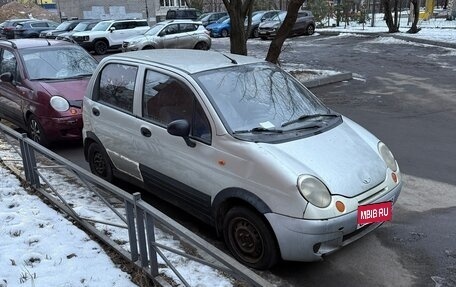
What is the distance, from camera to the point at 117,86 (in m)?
5.20

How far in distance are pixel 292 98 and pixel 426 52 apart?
15.4 meters

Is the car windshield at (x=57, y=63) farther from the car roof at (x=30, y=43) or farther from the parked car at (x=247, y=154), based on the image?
the parked car at (x=247, y=154)

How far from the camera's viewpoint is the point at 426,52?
18.0 meters

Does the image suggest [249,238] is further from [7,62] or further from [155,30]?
[155,30]

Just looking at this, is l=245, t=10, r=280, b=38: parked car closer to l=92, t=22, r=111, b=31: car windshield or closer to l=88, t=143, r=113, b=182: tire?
l=92, t=22, r=111, b=31: car windshield

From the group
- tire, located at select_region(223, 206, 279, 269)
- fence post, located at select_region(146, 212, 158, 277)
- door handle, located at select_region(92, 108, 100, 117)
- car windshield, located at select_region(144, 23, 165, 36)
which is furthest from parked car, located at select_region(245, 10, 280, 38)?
fence post, located at select_region(146, 212, 158, 277)

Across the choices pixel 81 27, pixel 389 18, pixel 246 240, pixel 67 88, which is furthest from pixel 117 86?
pixel 389 18

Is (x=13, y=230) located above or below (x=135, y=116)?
below

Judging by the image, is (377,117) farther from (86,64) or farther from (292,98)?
(86,64)

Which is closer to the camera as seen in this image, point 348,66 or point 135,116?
point 135,116

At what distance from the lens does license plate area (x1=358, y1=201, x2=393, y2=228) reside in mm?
3607

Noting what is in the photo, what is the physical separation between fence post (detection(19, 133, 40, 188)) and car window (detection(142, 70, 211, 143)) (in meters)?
1.37

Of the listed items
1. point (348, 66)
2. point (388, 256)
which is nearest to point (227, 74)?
point (388, 256)

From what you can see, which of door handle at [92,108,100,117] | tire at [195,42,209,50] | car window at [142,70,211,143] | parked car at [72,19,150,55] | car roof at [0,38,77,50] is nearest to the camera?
car window at [142,70,211,143]
